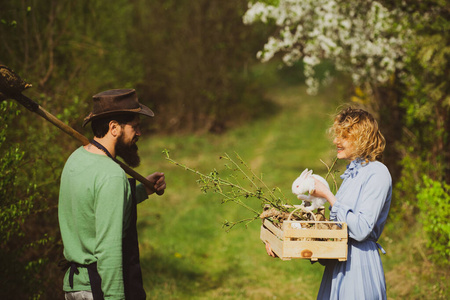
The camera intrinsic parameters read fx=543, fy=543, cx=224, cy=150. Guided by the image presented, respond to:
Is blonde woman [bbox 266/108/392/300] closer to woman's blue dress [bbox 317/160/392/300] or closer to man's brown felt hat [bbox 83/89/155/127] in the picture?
woman's blue dress [bbox 317/160/392/300]

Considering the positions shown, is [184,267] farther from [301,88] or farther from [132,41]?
[301,88]

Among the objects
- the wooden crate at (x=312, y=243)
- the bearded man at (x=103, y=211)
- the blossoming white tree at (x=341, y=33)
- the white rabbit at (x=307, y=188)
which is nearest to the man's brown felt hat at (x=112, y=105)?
the bearded man at (x=103, y=211)

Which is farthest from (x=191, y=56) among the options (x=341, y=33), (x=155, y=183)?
(x=155, y=183)

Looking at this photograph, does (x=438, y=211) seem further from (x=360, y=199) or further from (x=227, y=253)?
(x=227, y=253)

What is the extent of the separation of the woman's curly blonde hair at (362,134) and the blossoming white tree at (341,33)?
603cm

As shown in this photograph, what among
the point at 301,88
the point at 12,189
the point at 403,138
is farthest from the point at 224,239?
the point at 301,88

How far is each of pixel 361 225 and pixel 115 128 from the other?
164 centimetres

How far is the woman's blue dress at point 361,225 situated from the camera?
3406 millimetres

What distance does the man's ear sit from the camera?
11.0ft

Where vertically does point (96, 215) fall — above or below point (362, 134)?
below

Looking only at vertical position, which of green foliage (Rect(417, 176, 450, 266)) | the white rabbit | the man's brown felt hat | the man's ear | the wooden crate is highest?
the man's brown felt hat

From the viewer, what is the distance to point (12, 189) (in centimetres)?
530

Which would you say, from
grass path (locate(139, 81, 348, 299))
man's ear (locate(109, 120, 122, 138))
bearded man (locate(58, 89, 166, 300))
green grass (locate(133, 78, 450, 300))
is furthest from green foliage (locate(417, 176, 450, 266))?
man's ear (locate(109, 120, 122, 138))

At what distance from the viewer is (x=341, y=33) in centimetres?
1023
